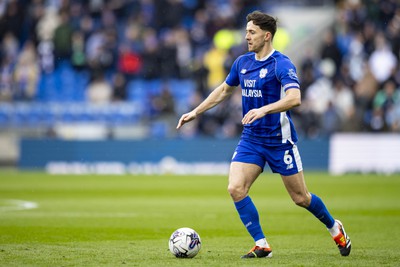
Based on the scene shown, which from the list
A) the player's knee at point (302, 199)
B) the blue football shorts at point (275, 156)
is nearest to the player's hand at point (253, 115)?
the blue football shorts at point (275, 156)

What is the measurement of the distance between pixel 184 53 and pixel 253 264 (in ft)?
69.4

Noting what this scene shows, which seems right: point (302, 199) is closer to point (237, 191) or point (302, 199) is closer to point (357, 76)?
point (237, 191)

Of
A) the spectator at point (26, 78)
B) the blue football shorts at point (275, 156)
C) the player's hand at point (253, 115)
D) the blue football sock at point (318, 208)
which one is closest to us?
the player's hand at point (253, 115)

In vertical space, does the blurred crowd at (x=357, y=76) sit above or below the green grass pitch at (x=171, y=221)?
above

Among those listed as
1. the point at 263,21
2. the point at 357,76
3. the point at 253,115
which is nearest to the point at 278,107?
the point at 253,115

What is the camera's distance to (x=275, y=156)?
29.2 ft

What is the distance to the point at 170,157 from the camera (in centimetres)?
2617

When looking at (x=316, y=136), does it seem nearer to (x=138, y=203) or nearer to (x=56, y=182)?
(x=56, y=182)

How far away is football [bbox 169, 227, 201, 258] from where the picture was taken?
28.5ft

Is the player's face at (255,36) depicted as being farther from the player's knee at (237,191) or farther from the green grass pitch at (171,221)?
the green grass pitch at (171,221)

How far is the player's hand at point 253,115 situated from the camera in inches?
323

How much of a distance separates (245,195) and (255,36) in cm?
161

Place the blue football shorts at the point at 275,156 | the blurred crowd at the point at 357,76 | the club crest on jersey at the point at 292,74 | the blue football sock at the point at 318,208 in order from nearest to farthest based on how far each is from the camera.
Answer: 1. the club crest on jersey at the point at 292,74
2. the blue football shorts at the point at 275,156
3. the blue football sock at the point at 318,208
4. the blurred crowd at the point at 357,76

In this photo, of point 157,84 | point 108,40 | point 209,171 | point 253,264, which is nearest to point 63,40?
point 108,40
